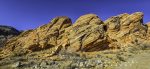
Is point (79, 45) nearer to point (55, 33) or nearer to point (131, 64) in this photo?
point (55, 33)

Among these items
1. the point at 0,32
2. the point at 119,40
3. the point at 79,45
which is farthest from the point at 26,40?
the point at 0,32

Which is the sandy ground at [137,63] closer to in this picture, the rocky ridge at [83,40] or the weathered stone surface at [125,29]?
the rocky ridge at [83,40]

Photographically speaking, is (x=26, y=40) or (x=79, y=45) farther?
(x=26, y=40)

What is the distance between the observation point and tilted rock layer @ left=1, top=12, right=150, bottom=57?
71062 millimetres

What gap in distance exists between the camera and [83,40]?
234 ft

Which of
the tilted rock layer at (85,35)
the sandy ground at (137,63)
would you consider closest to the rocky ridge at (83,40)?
the tilted rock layer at (85,35)

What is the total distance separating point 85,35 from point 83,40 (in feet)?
4.52

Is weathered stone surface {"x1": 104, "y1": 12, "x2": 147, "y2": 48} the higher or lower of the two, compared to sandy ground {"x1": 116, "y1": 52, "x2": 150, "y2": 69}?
higher

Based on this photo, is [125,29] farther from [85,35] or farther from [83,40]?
[83,40]

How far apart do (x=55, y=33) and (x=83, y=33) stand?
7.39m

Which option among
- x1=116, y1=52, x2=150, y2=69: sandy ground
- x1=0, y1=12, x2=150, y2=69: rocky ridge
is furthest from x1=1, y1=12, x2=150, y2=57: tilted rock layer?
x1=116, y1=52, x2=150, y2=69: sandy ground

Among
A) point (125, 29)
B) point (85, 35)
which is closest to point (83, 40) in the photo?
point (85, 35)

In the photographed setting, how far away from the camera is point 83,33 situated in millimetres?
72688

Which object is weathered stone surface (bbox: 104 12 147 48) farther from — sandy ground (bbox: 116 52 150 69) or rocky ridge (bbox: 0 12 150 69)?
sandy ground (bbox: 116 52 150 69)
